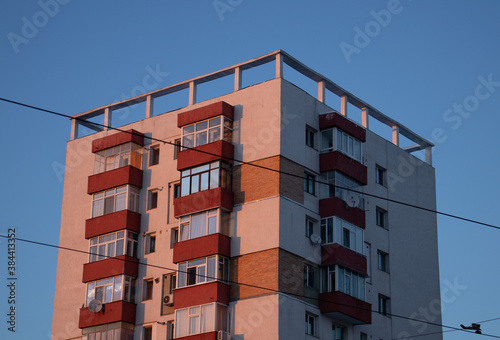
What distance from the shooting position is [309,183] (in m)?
53.8

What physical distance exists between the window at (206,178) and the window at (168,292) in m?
4.32

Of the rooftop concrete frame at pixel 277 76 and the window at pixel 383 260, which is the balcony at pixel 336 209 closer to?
the window at pixel 383 260

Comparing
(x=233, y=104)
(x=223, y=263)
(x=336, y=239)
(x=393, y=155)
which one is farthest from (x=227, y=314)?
(x=393, y=155)

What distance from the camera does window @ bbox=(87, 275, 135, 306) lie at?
54.9 meters

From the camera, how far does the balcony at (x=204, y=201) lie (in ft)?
172

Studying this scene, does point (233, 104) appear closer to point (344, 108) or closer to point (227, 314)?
point (344, 108)

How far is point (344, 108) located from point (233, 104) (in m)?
6.51

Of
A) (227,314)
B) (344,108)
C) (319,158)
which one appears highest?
(344,108)

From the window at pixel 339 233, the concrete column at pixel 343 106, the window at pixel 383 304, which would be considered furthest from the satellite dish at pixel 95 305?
the concrete column at pixel 343 106

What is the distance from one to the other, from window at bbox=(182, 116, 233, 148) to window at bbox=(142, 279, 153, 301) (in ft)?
24.0

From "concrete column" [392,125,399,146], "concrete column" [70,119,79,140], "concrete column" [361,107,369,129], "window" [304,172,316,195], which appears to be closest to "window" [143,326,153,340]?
"window" [304,172,316,195]

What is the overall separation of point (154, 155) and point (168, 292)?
8.04 metres

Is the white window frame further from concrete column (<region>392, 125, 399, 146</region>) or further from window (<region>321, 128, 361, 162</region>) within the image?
concrete column (<region>392, 125, 399, 146</region>)

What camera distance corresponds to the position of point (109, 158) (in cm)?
5866
